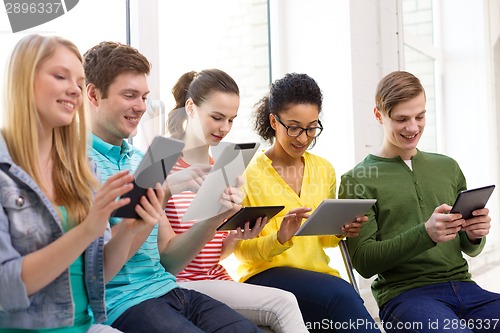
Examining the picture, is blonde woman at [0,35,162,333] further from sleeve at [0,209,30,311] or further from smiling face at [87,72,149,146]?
smiling face at [87,72,149,146]

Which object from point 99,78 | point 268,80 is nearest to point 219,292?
point 99,78

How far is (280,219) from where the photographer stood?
95.3 inches

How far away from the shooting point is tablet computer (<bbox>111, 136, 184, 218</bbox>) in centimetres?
145

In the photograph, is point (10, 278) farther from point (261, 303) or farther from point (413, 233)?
point (413, 233)

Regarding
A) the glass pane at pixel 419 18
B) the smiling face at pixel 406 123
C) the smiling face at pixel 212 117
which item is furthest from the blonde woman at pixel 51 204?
the glass pane at pixel 419 18

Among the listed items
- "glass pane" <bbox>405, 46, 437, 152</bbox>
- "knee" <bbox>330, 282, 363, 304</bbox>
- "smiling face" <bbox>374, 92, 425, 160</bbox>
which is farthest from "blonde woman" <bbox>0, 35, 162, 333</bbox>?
"glass pane" <bbox>405, 46, 437, 152</bbox>

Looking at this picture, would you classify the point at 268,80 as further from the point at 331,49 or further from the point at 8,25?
the point at 8,25

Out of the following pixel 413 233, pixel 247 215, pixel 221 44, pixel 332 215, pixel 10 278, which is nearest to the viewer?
pixel 10 278

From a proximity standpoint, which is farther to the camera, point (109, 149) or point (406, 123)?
point (406, 123)

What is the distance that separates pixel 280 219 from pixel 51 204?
1.11 metres

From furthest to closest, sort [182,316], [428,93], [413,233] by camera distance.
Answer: [428,93]
[413,233]
[182,316]

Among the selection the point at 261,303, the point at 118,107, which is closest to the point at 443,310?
the point at 261,303

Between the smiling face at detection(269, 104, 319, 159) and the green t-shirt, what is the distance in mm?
209

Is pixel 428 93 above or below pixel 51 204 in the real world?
above
